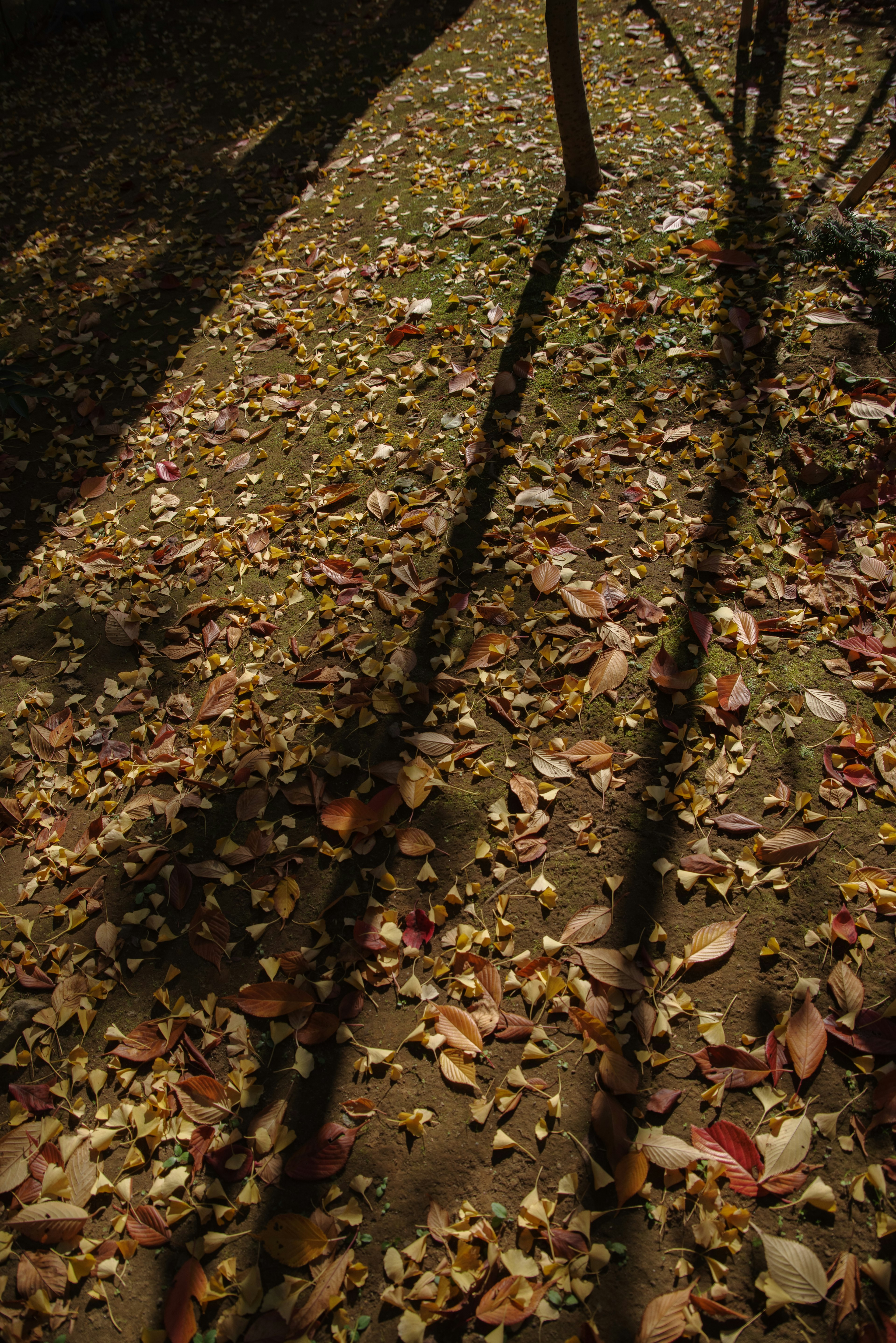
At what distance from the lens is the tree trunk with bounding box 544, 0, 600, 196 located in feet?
12.5

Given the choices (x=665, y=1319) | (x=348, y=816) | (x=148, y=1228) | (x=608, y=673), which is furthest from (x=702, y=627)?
(x=148, y=1228)

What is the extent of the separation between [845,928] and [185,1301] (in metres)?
Answer: 1.96

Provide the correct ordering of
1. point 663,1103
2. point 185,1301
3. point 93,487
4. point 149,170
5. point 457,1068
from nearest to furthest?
point 185,1301, point 663,1103, point 457,1068, point 93,487, point 149,170

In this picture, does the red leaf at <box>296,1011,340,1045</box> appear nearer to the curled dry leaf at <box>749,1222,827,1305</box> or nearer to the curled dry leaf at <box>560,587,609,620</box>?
the curled dry leaf at <box>749,1222,827,1305</box>

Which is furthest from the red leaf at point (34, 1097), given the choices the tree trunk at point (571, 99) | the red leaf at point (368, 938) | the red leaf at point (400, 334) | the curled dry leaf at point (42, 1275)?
the tree trunk at point (571, 99)

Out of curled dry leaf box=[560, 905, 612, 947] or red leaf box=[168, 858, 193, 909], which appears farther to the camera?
red leaf box=[168, 858, 193, 909]

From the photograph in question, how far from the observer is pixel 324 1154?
1.86 meters

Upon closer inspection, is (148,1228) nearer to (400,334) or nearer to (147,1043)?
(147,1043)

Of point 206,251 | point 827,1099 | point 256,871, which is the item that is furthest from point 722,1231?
point 206,251

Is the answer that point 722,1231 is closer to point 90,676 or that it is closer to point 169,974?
point 169,974

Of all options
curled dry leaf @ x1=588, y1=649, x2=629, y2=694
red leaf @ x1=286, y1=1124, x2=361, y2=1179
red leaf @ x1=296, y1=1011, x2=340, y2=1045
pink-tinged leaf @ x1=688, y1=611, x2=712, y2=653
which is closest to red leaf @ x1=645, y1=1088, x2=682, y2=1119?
red leaf @ x1=286, y1=1124, x2=361, y2=1179

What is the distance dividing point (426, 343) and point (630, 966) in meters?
3.38

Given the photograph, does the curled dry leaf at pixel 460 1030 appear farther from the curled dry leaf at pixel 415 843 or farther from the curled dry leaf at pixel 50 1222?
the curled dry leaf at pixel 50 1222

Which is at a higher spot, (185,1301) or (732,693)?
(732,693)
